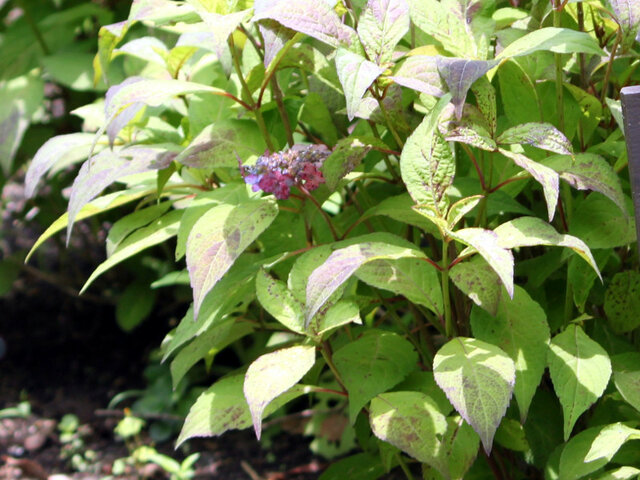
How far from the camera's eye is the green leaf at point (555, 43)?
93 cm

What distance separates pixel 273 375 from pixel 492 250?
0.33 meters

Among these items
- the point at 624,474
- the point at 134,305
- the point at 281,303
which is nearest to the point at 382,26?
the point at 281,303

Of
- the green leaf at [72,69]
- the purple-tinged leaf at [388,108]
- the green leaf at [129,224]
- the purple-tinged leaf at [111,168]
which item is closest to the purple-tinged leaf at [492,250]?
the purple-tinged leaf at [388,108]

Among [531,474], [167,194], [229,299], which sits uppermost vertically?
[167,194]

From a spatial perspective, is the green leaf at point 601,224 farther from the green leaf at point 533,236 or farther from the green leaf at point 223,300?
the green leaf at point 223,300

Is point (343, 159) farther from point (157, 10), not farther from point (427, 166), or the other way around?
point (157, 10)

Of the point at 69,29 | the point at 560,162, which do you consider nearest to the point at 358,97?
the point at 560,162

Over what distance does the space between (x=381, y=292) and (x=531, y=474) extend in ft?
1.37

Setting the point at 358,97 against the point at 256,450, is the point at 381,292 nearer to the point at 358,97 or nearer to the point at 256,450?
the point at 358,97

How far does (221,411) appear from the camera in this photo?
111 cm

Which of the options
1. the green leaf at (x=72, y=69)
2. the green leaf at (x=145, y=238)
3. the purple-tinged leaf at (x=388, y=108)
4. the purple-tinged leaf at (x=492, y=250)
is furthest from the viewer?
the green leaf at (x=72, y=69)

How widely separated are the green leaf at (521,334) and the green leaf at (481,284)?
1.6 inches

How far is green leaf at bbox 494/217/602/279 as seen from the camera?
91 centimetres

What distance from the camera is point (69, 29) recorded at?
7.78 ft
